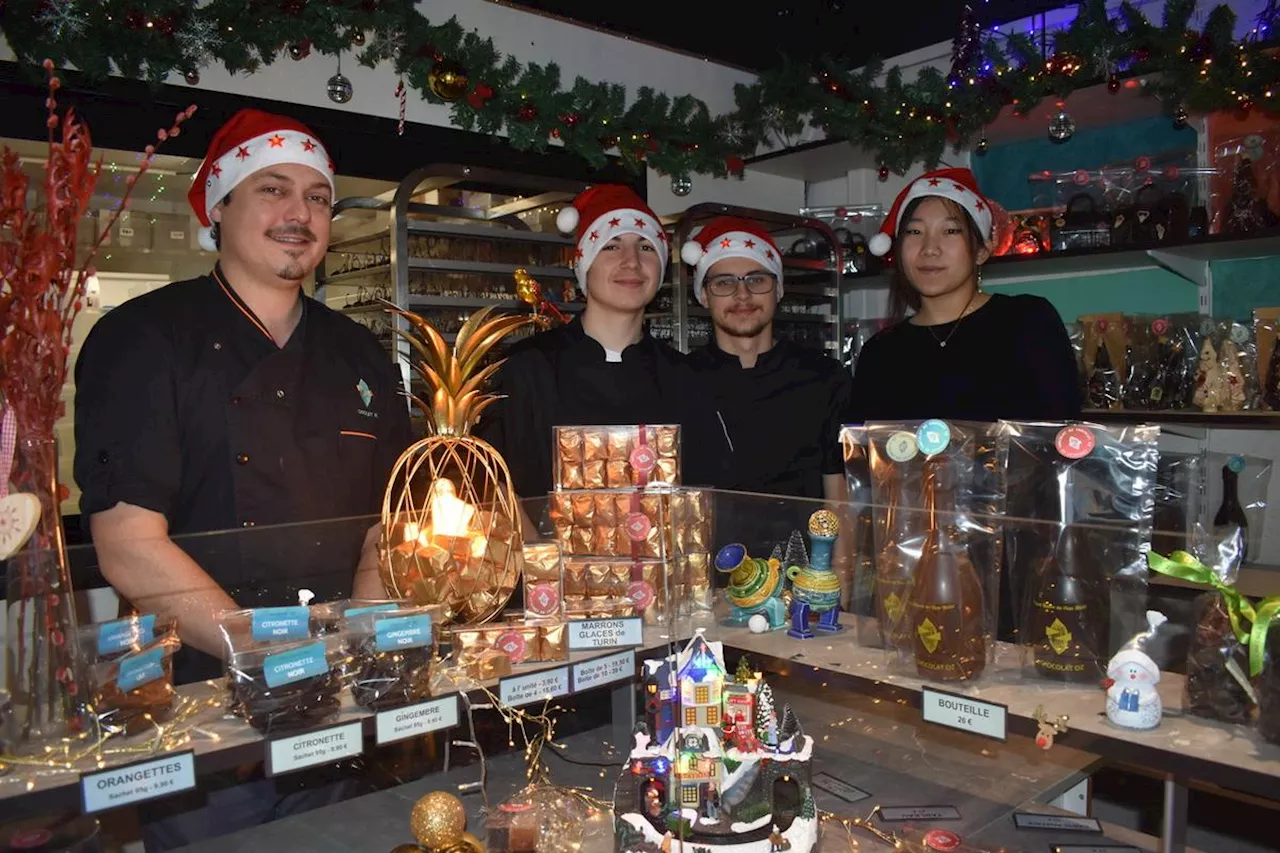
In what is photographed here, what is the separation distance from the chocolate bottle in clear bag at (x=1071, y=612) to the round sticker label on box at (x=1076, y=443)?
0.11 meters

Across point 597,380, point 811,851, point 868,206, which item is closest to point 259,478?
point 597,380

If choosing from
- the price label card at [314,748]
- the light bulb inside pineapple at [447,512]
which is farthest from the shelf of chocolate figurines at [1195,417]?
the price label card at [314,748]

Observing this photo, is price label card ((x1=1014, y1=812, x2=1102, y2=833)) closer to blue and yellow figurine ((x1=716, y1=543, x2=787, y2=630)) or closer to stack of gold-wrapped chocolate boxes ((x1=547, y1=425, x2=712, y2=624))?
blue and yellow figurine ((x1=716, y1=543, x2=787, y2=630))

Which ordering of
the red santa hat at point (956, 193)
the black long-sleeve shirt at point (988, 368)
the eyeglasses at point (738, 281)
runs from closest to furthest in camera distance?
the black long-sleeve shirt at point (988, 368)
the red santa hat at point (956, 193)
the eyeglasses at point (738, 281)

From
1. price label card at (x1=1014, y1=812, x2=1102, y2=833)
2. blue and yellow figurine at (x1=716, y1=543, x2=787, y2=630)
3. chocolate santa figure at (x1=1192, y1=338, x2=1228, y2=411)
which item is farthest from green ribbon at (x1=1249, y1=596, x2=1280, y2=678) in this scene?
chocolate santa figure at (x1=1192, y1=338, x2=1228, y2=411)

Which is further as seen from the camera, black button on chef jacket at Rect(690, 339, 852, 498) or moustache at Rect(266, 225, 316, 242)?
black button on chef jacket at Rect(690, 339, 852, 498)

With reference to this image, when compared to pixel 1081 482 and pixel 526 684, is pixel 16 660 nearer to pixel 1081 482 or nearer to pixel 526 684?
pixel 526 684

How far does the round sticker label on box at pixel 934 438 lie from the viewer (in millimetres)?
1535

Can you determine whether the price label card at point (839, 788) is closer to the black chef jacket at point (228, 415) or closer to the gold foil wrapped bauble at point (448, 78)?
the black chef jacket at point (228, 415)

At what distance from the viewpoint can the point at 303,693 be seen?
1264 mm

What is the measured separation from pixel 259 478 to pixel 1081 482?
68.6 inches

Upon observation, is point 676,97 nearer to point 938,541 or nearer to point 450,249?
point 450,249

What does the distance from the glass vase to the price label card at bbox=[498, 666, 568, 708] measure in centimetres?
58

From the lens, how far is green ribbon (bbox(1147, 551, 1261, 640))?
124 cm
